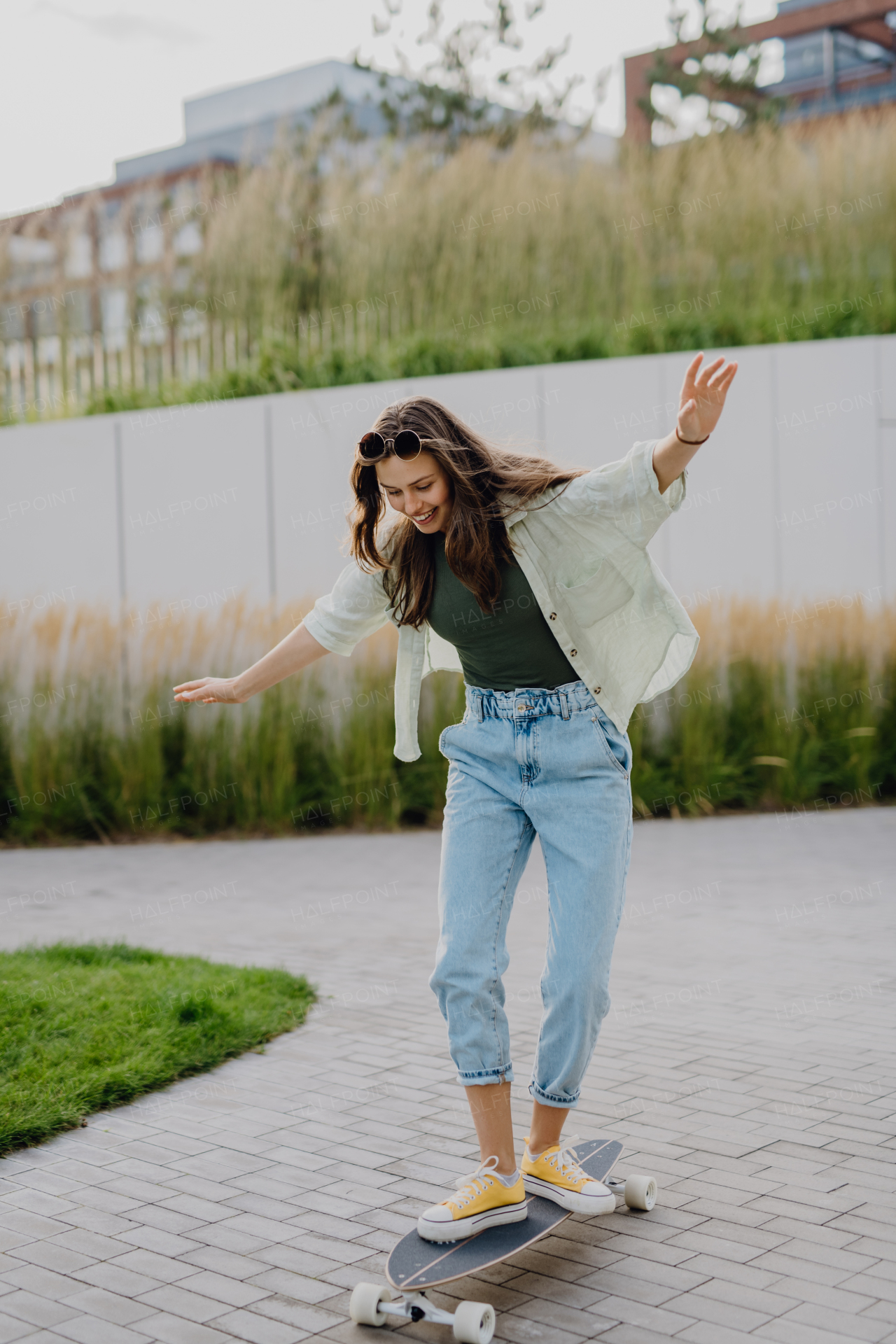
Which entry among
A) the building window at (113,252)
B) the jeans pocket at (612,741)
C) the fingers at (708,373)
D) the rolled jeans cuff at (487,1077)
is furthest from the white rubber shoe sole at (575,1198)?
the building window at (113,252)

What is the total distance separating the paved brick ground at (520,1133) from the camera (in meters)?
2.74

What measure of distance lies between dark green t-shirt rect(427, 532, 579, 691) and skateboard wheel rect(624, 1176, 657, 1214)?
48.0 inches

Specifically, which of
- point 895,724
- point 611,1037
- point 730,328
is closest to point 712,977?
point 611,1037

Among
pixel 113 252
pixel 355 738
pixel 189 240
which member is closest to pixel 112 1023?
pixel 355 738

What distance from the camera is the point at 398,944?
611 cm

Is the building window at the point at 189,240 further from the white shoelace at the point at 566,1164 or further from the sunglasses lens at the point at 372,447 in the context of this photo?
the white shoelace at the point at 566,1164

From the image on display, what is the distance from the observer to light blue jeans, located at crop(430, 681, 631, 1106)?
2.91 metres

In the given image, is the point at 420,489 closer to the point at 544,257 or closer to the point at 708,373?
the point at 708,373

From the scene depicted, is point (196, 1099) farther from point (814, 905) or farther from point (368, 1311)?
point (814, 905)

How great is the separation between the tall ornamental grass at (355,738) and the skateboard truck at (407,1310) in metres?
6.46

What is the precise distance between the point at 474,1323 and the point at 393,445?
5.87 ft

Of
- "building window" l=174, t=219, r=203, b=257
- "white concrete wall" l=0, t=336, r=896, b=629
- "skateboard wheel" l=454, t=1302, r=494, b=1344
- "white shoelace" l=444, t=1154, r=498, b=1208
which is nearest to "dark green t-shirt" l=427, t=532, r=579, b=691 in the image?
"white shoelace" l=444, t=1154, r=498, b=1208

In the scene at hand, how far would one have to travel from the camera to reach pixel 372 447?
2.94m

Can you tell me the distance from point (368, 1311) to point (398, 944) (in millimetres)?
3471
